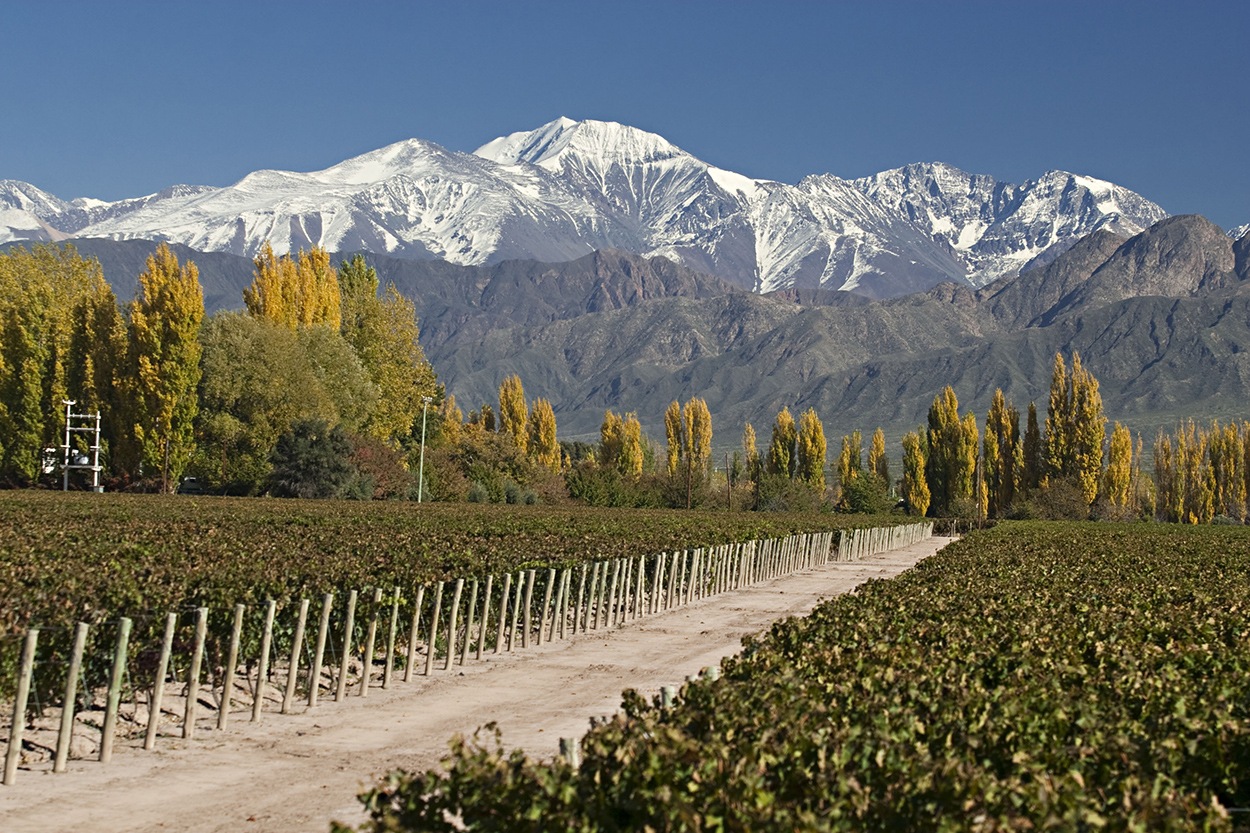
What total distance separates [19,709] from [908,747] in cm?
791

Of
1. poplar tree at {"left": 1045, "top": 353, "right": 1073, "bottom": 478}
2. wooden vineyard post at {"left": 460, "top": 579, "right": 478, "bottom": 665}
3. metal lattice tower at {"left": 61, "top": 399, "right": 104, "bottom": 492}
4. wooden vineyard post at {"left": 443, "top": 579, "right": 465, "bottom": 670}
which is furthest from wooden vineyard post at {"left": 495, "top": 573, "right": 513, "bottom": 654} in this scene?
poplar tree at {"left": 1045, "top": 353, "right": 1073, "bottom": 478}

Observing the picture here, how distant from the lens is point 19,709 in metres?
11.4

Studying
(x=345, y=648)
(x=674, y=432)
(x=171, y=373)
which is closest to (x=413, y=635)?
(x=345, y=648)

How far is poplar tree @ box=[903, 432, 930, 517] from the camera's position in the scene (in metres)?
119

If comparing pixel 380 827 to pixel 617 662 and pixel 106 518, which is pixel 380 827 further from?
pixel 106 518

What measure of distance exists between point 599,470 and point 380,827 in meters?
87.1

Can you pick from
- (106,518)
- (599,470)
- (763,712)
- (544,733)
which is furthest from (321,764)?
(599,470)

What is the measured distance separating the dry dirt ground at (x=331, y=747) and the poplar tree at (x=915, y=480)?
99.2 metres

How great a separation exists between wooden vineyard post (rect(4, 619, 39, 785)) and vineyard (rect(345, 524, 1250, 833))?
4927mm

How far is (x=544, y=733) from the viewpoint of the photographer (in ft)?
46.6

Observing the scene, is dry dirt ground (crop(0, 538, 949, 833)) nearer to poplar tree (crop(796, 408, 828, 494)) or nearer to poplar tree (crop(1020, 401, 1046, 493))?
poplar tree (crop(1020, 401, 1046, 493))

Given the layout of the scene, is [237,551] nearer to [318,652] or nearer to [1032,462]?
[318,652]

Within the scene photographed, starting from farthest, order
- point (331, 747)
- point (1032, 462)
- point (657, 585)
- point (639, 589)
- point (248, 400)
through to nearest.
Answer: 1. point (1032, 462)
2. point (248, 400)
3. point (657, 585)
4. point (639, 589)
5. point (331, 747)

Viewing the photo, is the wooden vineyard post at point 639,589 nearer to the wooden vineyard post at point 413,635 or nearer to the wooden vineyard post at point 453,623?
the wooden vineyard post at point 453,623
